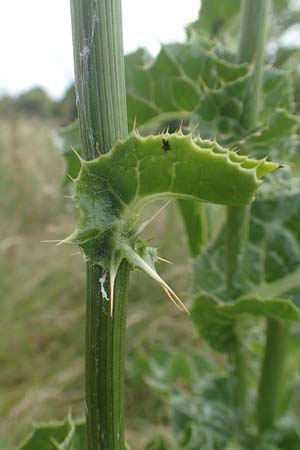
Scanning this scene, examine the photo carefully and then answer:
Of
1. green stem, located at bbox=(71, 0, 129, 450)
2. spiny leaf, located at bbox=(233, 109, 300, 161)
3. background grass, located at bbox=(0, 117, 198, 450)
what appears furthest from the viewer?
background grass, located at bbox=(0, 117, 198, 450)

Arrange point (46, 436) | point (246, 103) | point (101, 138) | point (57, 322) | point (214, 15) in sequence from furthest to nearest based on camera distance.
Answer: point (57, 322) < point (214, 15) < point (246, 103) < point (46, 436) < point (101, 138)

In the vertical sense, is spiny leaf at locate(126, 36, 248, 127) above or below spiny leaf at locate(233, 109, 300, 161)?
above

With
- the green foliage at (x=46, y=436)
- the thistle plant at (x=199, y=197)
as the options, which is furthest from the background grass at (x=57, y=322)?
the green foliage at (x=46, y=436)

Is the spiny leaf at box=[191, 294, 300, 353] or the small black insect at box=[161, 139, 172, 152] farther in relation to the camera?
the spiny leaf at box=[191, 294, 300, 353]

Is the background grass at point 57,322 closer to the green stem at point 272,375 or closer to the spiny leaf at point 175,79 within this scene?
the green stem at point 272,375

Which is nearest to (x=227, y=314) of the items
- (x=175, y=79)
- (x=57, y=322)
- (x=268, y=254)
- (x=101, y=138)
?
(x=268, y=254)

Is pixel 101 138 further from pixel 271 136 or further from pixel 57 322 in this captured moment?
pixel 57 322

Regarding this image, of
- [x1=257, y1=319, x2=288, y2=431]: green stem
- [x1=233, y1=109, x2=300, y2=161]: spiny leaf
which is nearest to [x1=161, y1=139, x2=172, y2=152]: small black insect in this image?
[x1=233, y1=109, x2=300, y2=161]: spiny leaf

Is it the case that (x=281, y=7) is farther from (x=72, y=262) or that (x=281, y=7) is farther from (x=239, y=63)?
(x=72, y=262)

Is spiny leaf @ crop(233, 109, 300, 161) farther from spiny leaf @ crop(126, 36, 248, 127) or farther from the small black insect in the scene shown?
the small black insect
